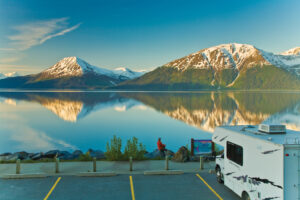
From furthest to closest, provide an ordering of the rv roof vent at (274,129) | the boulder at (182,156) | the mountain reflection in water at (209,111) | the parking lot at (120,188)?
the mountain reflection in water at (209,111), the boulder at (182,156), the parking lot at (120,188), the rv roof vent at (274,129)

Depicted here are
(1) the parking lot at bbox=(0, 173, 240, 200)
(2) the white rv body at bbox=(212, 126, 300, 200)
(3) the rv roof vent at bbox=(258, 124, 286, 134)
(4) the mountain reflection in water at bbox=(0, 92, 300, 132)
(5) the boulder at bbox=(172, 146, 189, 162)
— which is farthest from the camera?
(4) the mountain reflection in water at bbox=(0, 92, 300, 132)

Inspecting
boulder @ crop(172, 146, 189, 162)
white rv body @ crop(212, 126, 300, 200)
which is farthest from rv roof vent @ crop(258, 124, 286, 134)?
boulder @ crop(172, 146, 189, 162)

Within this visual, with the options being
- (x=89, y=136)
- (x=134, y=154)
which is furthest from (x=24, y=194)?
(x=89, y=136)

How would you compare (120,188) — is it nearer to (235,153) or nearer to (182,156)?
(235,153)

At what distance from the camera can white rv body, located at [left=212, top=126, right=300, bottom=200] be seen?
848 centimetres

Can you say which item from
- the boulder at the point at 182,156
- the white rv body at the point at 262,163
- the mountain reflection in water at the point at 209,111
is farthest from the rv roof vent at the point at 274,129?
the mountain reflection in water at the point at 209,111

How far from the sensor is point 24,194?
39.7 ft

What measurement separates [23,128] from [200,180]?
4524cm

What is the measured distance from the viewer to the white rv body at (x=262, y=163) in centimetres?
848

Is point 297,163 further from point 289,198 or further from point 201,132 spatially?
point 201,132

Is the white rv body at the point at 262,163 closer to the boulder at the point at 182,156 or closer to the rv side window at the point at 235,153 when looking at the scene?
the rv side window at the point at 235,153

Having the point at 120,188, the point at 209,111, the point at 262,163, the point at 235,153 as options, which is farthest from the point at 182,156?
the point at 209,111

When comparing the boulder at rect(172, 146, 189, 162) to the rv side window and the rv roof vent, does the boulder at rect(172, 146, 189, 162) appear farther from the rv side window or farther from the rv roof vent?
the rv roof vent

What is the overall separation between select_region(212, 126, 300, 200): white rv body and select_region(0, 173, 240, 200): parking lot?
4.54 feet
